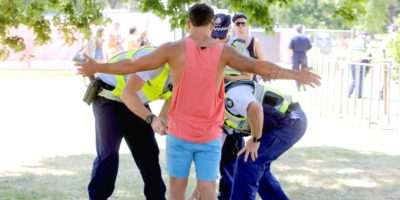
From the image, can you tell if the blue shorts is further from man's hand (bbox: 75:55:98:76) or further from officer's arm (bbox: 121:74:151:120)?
man's hand (bbox: 75:55:98:76)

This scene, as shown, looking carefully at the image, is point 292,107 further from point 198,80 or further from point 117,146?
point 117,146

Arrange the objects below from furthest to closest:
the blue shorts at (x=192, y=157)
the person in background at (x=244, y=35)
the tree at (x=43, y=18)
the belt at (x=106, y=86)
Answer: the person in background at (x=244, y=35), the tree at (x=43, y=18), the belt at (x=106, y=86), the blue shorts at (x=192, y=157)

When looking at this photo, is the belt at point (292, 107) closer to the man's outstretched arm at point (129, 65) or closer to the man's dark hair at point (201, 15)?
the man's dark hair at point (201, 15)

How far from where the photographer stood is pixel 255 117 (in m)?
5.24

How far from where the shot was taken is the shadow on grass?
788 cm

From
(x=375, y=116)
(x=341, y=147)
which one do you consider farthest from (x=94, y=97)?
(x=375, y=116)

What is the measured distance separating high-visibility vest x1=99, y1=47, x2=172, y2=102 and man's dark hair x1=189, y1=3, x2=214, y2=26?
608mm

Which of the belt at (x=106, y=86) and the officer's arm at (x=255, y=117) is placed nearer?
the officer's arm at (x=255, y=117)

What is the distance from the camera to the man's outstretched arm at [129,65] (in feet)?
15.6

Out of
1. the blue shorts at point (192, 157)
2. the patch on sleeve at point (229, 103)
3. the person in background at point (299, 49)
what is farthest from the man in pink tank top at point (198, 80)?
the person in background at point (299, 49)

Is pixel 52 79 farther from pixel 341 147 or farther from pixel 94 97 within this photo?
pixel 94 97

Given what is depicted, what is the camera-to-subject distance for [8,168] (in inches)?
371

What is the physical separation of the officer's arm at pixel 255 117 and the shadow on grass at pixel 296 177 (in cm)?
256

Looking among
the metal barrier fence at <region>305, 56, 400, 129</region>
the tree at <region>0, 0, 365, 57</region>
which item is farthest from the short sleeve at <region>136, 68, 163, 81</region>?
the metal barrier fence at <region>305, 56, 400, 129</region>
